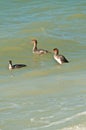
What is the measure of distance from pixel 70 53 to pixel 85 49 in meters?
0.40

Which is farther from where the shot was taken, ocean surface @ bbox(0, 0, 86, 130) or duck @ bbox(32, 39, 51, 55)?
duck @ bbox(32, 39, 51, 55)

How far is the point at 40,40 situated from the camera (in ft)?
56.7

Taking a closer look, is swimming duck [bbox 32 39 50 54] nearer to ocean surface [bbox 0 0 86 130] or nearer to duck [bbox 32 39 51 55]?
duck [bbox 32 39 51 55]

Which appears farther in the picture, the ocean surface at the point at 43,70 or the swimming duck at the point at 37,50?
the swimming duck at the point at 37,50

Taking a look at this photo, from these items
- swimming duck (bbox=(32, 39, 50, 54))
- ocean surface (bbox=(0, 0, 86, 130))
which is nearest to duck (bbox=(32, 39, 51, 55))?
swimming duck (bbox=(32, 39, 50, 54))

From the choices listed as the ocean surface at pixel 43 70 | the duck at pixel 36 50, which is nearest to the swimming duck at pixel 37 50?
the duck at pixel 36 50

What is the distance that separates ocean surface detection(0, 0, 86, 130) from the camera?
7.86 meters

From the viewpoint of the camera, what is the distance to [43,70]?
12.5 metres

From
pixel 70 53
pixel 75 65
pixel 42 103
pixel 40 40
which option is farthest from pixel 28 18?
pixel 42 103

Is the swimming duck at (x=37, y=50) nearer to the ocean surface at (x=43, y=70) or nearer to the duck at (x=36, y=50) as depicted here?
the duck at (x=36, y=50)

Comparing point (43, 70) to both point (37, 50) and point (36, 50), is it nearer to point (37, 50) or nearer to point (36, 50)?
point (37, 50)

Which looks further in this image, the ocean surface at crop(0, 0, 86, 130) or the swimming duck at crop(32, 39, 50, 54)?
the swimming duck at crop(32, 39, 50, 54)

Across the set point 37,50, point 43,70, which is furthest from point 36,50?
point 43,70

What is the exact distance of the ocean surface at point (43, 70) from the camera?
310 inches
